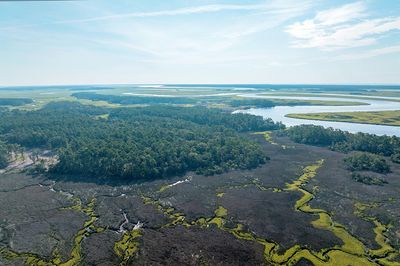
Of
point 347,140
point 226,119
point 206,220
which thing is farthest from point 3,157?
point 347,140

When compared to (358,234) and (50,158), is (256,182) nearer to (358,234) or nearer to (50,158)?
(358,234)

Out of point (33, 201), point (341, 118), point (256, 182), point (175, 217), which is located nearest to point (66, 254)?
point (175, 217)

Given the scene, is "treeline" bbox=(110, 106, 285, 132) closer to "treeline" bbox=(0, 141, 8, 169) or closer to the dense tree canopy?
the dense tree canopy

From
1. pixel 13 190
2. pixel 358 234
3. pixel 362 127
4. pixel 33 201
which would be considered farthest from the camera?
pixel 362 127

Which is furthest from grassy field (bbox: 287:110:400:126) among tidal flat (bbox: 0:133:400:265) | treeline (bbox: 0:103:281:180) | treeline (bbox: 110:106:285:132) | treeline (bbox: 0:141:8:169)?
treeline (bbox: 0:141:8:169)

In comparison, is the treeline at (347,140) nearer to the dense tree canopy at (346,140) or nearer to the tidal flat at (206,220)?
the dense tree canopy at (346,140)

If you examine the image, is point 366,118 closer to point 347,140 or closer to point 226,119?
point 347,140

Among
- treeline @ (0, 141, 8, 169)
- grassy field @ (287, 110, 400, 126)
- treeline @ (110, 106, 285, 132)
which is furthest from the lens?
grassy field @ (287, 110, 400, 126)
